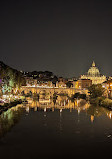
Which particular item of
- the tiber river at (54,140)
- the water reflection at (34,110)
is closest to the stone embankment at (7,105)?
the water reflection at (34,110)

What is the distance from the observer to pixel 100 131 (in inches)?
1140

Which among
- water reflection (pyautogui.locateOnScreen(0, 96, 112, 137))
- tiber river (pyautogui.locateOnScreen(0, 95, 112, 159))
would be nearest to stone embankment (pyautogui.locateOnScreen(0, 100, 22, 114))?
water reflection (pyautogui.locateOnScreen(0, 96, 112, 137))

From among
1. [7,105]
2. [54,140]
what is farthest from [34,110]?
[54,140]

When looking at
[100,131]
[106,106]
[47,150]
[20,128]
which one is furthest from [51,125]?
[106,106]

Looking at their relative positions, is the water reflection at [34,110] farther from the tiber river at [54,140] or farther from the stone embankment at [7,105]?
the stone embankment at [7,105]

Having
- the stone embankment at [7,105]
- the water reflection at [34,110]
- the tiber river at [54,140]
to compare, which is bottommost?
the tiber river at [54,140]

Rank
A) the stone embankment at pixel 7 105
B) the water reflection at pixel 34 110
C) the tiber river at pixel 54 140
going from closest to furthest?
the tiber river at pixel 54 140 < the water reflection at pixel 34 110 < the stone embankment at pixel 7 105

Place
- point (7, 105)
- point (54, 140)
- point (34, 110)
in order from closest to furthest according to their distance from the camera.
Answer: point (54, 140) < point (7, 105) < point (34, 110)

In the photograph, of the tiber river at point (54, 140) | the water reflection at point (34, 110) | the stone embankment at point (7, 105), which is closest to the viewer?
the tiber river at point (54, 140)

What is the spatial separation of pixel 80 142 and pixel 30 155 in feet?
19.0

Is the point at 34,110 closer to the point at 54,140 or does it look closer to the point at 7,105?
the point at 7,105

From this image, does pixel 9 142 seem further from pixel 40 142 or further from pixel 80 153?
pixel 80 153

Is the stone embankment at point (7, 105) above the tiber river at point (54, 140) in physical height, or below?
above

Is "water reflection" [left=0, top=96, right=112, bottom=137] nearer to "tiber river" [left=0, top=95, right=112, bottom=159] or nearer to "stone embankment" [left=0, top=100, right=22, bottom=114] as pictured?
"tiber river" [left=0, top=95, right=112, bottom=159]
